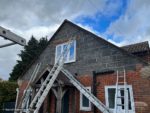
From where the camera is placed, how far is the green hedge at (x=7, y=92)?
15255 millimetres

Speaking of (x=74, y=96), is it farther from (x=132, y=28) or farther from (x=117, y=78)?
(x=132, y=28)

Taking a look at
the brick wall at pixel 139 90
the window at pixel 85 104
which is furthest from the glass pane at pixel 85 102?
the brick wall at pixel 139 90

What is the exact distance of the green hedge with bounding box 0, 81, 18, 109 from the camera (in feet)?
50.0

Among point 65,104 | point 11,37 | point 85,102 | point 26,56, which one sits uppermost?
point 26,56

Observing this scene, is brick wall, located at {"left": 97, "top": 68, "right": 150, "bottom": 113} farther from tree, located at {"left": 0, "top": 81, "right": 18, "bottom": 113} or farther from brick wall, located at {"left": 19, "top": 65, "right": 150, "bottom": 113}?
tree, located at {"left": 0, "top": 81, "right": 18, "bottom": 113}

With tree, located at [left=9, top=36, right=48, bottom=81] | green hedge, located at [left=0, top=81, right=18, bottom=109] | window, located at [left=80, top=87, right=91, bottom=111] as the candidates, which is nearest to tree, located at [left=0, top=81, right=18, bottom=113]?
green hedge, located at [left=0, top=81, right=18, bottom=109]

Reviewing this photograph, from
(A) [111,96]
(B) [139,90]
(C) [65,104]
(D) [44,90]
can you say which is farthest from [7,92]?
(B) [139,90]

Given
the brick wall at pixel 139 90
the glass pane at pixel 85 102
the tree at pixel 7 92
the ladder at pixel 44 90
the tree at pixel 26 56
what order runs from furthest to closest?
the tree at pixel 26 56 < the tree at pixel 7 92 < the glass pane at pixel 85 102 < the ladder at pixel 44 90 < the brick wall at pixel 139 90

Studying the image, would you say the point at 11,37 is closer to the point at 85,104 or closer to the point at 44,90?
the point at 44,90

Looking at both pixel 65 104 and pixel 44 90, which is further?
pixel 65 104

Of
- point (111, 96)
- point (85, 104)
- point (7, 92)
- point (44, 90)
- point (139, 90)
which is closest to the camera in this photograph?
point (139, 90)

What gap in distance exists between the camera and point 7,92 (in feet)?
51.8

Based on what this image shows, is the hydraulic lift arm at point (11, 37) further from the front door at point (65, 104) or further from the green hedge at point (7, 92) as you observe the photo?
the green hedge at point (7, 92)

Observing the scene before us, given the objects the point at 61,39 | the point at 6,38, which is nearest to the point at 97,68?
the point at 61,39
